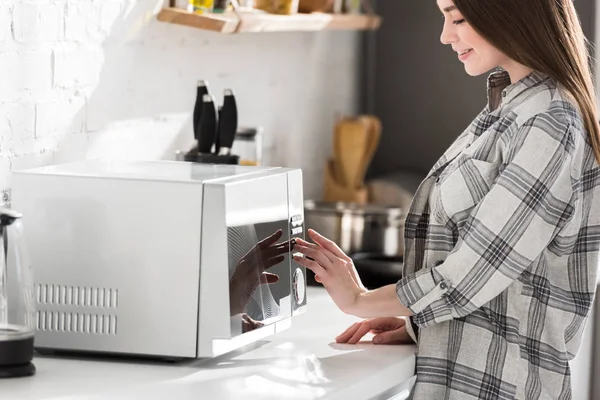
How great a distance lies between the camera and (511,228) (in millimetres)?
1715

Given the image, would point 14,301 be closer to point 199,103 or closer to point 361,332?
point 361,332

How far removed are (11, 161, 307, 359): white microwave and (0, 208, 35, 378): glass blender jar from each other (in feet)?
0.39

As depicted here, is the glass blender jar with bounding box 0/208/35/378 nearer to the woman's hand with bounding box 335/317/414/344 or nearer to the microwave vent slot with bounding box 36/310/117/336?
the microwave vent slot with bounding box 36/310/117/336

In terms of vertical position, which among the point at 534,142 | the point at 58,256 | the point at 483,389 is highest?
the point at 534,142

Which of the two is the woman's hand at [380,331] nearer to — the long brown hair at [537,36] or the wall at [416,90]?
the long brown hair at [537,36]

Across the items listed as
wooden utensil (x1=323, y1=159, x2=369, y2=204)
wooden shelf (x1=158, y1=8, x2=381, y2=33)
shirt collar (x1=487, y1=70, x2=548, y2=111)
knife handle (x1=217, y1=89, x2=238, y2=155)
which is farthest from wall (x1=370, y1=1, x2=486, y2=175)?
shirt collar (x1=487, y1=70, x2=548, y2=111)

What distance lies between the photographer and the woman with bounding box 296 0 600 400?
172 centimetres

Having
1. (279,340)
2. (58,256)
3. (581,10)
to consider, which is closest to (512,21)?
(279,340)

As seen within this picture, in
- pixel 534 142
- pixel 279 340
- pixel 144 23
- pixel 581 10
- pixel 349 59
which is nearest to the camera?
pixel 534 142

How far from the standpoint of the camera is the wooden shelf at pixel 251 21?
8.25ft

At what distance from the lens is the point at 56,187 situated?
1.76m

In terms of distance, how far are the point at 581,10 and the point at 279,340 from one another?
1.94 meters

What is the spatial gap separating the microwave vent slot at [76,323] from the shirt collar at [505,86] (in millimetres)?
749

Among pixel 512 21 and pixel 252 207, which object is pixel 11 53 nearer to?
pixel 252 207
